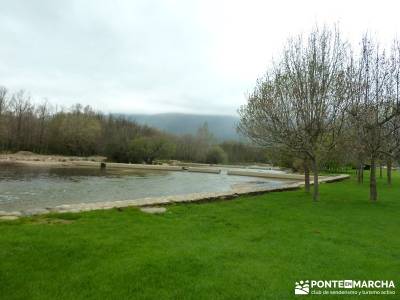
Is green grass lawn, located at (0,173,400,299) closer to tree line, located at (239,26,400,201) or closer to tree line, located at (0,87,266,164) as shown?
tree line, located at (239,26,400,201)

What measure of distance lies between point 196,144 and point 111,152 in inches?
1133

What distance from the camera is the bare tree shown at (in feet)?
40.8

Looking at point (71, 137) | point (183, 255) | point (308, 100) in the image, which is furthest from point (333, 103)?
point (71, 137)

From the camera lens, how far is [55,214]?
804cm

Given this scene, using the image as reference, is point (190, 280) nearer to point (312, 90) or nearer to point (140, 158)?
point (312, 90)

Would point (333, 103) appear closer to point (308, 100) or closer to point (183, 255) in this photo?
point (308, 100)

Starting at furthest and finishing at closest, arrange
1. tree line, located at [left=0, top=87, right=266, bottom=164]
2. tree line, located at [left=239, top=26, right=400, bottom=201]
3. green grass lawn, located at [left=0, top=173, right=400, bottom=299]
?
tree line, located at [left=0, top=87, right=266, bottom=164]
tree line, located at [left=239, top=26, right=400, bottom=201]
green grass lawn, located at [left=0, top=173, right=400, bottom=299]

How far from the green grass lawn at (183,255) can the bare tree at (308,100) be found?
16.1 ft

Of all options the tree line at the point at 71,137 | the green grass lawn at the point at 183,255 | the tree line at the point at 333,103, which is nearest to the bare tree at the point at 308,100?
the tree line at the point at 333,103

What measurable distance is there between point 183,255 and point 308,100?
9336mm

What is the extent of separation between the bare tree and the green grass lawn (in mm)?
4900

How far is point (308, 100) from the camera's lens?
1265 centimetres

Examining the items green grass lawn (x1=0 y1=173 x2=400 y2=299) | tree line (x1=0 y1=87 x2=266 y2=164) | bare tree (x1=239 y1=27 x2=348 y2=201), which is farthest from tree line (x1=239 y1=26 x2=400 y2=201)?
tree line (x1=0 y1=87 x2=266 y2=164)

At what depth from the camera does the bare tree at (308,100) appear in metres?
12.4
